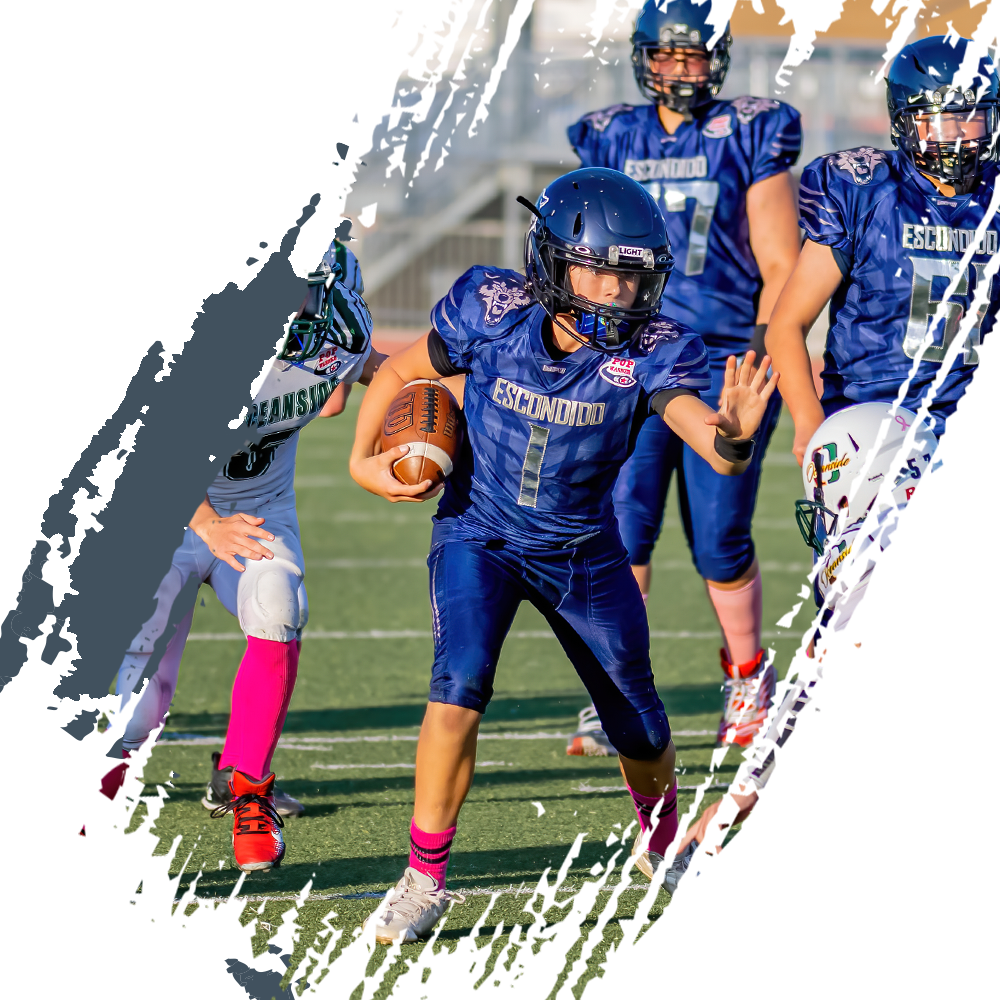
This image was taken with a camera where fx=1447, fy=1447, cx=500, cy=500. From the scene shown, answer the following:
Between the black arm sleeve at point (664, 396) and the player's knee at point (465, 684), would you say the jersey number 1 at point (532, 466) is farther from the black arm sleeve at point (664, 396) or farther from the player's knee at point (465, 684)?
the player's knee at point (465, 684)

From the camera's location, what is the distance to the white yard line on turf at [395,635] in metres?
6.71

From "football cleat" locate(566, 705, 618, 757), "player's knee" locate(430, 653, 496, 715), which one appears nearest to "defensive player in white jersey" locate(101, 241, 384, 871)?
"player's knee" locate(430, 653, 496, 715)

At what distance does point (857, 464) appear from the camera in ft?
12.0

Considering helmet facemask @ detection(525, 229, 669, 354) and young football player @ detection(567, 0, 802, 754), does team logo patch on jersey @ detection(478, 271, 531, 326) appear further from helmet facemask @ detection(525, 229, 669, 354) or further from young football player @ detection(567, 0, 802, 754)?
young football player @ detection(567, 0, 802, 754)

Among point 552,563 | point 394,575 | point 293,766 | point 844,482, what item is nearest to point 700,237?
point 844,482

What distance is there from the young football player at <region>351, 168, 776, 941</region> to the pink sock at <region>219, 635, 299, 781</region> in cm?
63

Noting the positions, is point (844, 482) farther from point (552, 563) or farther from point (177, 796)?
point (177, 796)

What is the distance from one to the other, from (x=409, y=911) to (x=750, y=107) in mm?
3081

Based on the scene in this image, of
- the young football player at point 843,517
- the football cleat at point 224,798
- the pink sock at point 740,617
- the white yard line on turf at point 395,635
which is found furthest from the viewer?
the white yard line on turf at point 395,635

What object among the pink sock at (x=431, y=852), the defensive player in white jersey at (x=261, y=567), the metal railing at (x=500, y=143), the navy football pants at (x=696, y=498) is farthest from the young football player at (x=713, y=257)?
the metal railing at (x=500, y=143)

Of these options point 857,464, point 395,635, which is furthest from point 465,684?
point 395,635

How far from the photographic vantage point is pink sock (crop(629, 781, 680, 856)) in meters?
3.63

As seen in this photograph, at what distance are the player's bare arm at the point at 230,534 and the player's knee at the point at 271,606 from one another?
0.07 meters

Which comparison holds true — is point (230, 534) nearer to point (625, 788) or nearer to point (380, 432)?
point (380, 432)
